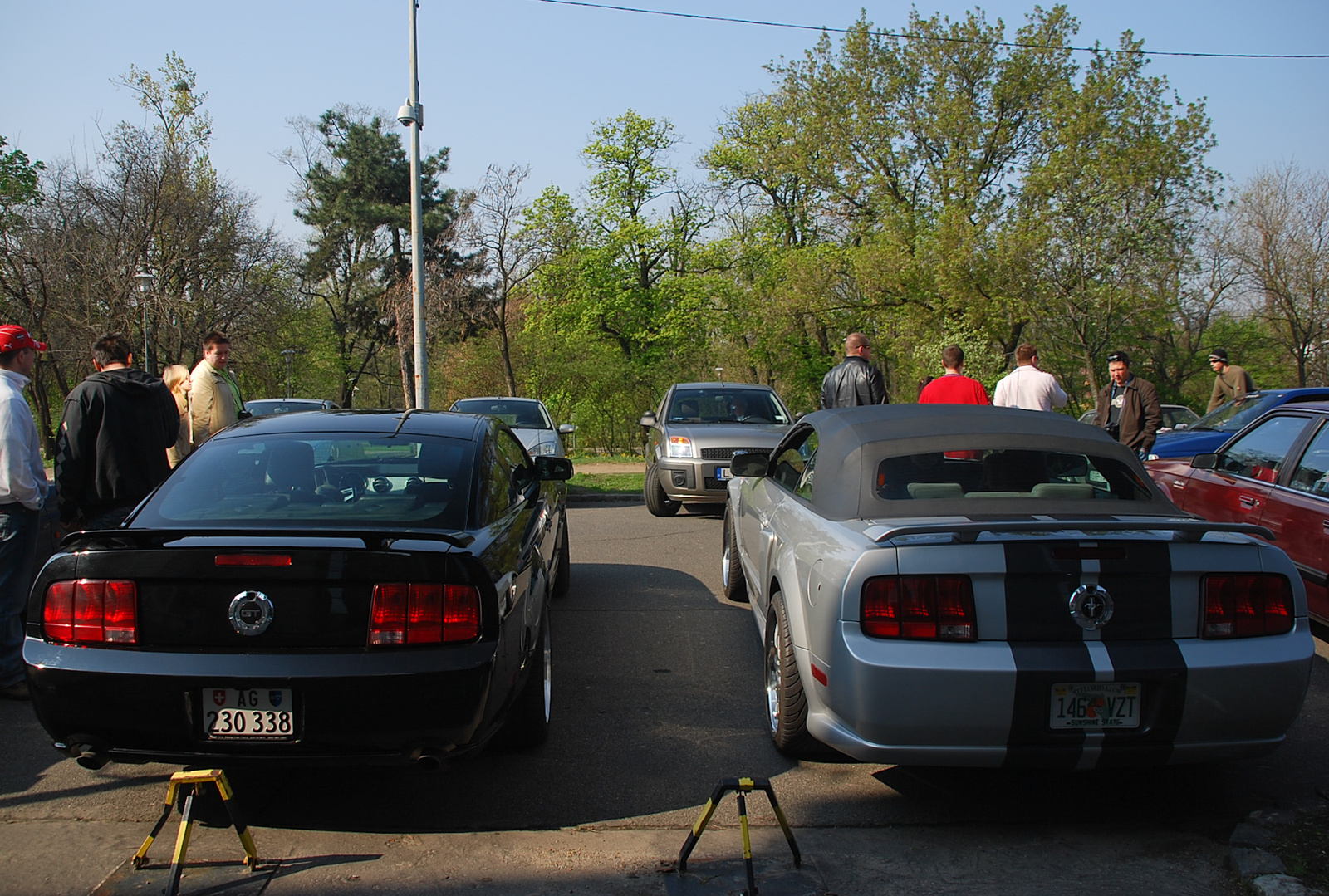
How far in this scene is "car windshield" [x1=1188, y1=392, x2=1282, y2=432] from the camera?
425 inches

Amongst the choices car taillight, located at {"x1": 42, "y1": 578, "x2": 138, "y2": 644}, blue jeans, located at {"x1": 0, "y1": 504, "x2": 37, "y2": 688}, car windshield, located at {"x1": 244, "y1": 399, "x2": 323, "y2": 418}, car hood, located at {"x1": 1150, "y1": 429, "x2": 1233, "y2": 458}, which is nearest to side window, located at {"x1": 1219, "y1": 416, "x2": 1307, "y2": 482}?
car hood, located at {"x1": 1150, "y1": 429, "x2": 1233, "y2": 458}

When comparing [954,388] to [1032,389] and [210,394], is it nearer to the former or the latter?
[1032,389]

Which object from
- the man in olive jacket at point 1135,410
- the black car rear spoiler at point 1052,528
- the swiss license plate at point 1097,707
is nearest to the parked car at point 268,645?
the black car rear spoiler at point 1052,528

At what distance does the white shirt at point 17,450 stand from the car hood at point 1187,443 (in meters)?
11.2

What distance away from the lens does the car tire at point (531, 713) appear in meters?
4.02

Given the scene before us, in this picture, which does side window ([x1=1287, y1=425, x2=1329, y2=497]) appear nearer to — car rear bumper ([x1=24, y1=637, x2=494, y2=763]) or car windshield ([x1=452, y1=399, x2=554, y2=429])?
car rear bumper ([x1=24, y1=637, x2=494, y2=763])

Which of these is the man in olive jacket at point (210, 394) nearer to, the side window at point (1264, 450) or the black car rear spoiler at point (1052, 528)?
the black car rear spoiler at point (1052, 528)

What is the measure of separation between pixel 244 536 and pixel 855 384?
6862 millimetres

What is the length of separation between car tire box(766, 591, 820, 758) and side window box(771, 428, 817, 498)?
69cm

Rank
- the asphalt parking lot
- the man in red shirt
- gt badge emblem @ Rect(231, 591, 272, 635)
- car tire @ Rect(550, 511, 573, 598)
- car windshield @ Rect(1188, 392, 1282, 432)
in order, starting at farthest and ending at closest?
1. car windshield @ Rect(1188, 392, 1282, 432)
2. the man in red shirt
3. car tire @ Rect(550, 511, 573, 598)
4. gt badge emblem @ Rect(231, 591, 272, 635)
5. the asphalt parking lot

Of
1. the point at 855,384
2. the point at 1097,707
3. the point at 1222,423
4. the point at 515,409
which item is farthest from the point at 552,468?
the point at 1222,423

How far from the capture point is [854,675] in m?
3.20

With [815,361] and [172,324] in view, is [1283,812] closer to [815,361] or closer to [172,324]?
[172,324]

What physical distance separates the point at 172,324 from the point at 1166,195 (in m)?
31.2
